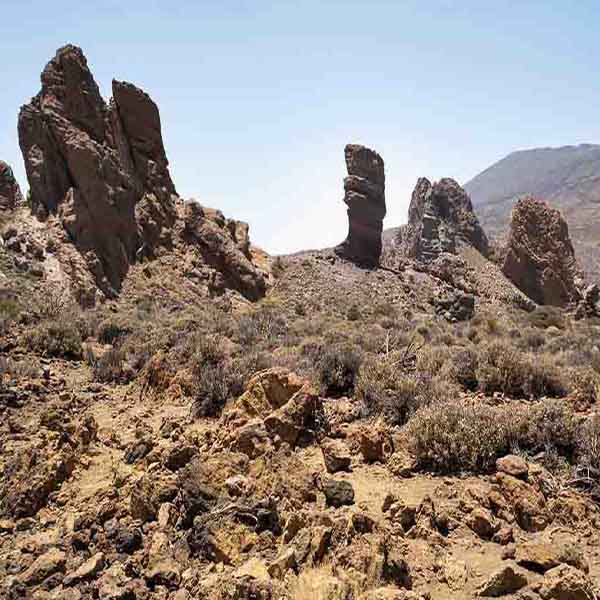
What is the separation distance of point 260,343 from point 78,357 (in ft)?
10.9

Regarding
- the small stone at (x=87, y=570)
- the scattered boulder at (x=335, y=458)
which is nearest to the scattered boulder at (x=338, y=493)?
the scattered boulder at (x=335, y=458)

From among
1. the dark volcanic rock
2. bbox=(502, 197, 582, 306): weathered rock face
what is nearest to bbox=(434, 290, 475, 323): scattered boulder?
bbox=(502, 197, 582, 306): weathered rock face

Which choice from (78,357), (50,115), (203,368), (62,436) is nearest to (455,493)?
(62,436)

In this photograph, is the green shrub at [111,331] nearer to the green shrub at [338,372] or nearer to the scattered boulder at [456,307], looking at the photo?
the green shrub at [338,372]

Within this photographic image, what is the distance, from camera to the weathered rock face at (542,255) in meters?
27.0

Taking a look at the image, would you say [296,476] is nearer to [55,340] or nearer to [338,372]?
[338,372]

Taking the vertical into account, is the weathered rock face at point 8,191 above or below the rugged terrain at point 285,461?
above

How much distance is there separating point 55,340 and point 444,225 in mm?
28535

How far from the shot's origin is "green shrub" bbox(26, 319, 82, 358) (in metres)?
9.74

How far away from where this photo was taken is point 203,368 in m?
8.15

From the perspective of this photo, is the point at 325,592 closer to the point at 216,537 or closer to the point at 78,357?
the point at 216,537

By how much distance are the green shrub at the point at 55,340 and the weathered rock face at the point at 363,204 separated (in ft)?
62.5

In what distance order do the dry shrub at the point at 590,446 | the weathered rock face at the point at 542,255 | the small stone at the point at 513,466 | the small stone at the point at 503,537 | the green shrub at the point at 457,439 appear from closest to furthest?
the small stone at the point at 503,537, the small stone at the point at 513,466, the dry shrub at the point at 590,446, the green shrub at the point at 457,439, the weathered rock face at the point at 542,255

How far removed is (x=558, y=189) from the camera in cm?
13850
